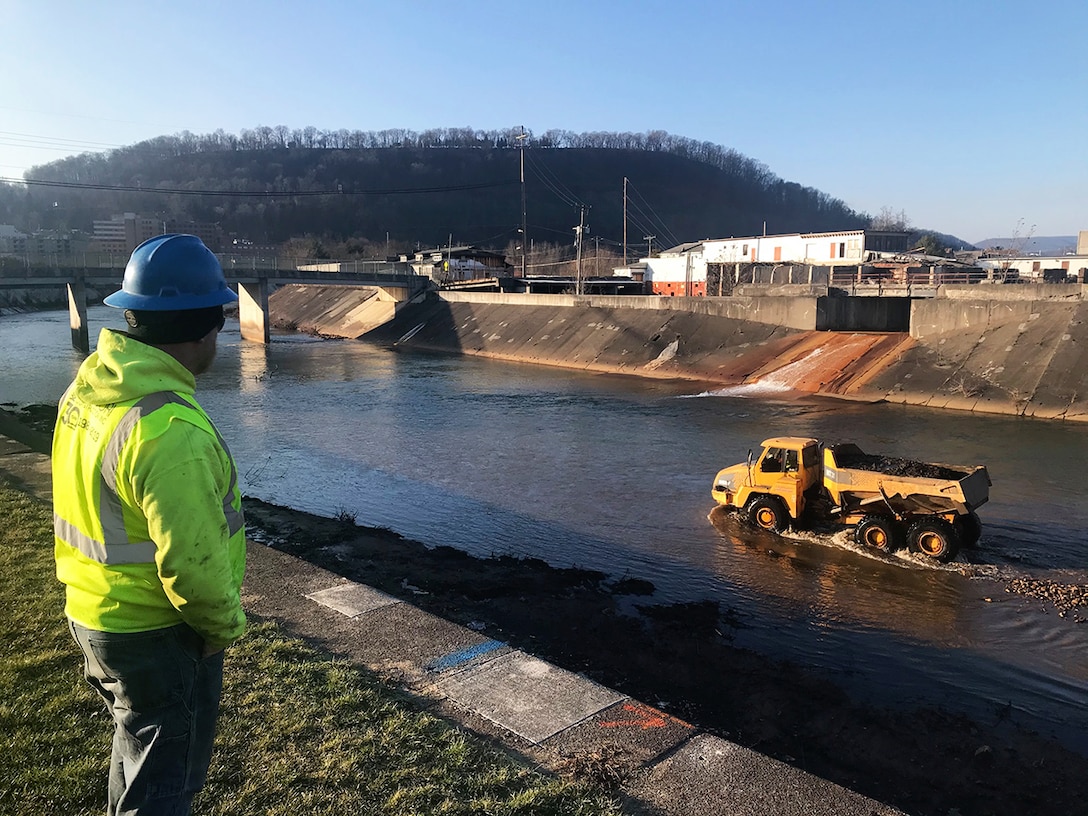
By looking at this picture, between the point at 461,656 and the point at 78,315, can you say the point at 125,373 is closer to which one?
the point at 461,656

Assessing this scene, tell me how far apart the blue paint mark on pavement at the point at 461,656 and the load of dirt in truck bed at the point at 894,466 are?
10.7 metres

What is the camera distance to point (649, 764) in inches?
216

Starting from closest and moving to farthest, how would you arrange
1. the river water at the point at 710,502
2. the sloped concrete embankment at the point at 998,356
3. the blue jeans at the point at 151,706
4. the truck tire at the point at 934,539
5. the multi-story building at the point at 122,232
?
the blue jeans at the point at 151,706 < the river water at the point at 710,502 < the truck tire at the point at 934,539 < the sloped concrete embankment at the point at 998,356 < the multi-story building at the point at 122,232

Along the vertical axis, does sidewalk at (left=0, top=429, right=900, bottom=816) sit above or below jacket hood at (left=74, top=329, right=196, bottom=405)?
below

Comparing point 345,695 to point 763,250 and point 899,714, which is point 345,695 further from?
point 763,250

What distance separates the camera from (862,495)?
1543cm

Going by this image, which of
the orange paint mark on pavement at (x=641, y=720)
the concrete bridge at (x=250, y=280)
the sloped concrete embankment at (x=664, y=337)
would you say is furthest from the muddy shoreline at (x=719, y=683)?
the concrete bridge at (x=250, y=280)

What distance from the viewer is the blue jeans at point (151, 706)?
300cm

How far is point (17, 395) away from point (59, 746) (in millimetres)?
38859

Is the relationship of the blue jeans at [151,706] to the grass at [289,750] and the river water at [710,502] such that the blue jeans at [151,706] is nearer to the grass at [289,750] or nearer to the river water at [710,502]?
the grass at [289,750]

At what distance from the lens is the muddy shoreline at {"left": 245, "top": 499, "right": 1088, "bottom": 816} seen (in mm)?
7645

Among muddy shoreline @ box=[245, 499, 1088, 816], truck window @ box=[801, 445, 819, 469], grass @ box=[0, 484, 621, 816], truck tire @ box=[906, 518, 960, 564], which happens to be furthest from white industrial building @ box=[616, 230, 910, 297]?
grass @ box=[0, 484, 621, 816]

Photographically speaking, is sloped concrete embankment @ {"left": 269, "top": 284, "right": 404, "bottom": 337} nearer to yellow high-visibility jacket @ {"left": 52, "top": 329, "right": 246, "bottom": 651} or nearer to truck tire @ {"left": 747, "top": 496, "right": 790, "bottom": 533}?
truck tire @ {"left": 747, "top": 496, "right": 790, "bottom": 533}

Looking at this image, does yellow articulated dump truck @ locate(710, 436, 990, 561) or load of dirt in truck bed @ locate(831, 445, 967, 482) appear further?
load of dirt in truck bed @ locate(831, 445, 967, 482)
